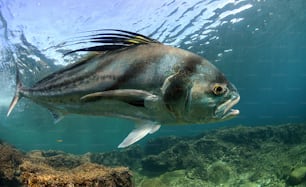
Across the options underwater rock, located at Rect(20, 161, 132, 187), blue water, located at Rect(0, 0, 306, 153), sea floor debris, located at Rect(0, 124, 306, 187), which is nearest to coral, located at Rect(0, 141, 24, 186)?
sea floor debris, located at Rect(0, 124, 306, 187)

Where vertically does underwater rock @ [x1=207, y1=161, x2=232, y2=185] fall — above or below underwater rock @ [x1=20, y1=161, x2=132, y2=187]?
below

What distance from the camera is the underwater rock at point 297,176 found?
343 inches

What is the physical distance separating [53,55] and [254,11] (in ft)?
53.1

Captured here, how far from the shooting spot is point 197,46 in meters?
27.0

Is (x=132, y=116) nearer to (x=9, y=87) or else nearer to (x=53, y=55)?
(x=53, y=55)

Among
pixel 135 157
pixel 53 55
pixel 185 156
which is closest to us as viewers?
pixel 185 156

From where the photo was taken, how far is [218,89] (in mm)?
2176

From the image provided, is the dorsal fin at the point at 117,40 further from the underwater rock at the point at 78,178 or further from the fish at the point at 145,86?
the underwater rock at the point at 78,178

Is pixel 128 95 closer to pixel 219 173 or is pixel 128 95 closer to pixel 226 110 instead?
pixel 226 110

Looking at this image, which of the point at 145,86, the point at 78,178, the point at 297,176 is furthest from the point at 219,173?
the point at 145,86

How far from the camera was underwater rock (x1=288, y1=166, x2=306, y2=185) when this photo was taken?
8703mm

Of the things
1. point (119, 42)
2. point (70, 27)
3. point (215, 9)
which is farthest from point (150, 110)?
point (215, 9)

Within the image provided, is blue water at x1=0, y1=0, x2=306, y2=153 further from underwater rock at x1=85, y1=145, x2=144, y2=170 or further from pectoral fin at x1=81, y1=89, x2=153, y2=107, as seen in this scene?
pectoral fin at x1=81, y1=89, x2=153, y2=107

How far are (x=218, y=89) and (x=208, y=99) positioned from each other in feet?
0.36
